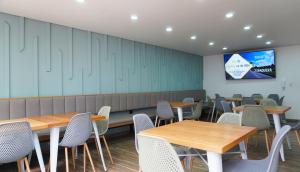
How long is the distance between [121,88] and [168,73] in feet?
7.44

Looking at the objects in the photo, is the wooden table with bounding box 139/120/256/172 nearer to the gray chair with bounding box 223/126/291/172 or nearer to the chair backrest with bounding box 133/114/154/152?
the gray chair with bounding box 223/126/291/172

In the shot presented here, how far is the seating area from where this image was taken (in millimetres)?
1999

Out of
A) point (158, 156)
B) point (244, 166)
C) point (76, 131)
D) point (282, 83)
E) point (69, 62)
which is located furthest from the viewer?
point (282, 83)

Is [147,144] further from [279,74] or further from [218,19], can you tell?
[279,74]

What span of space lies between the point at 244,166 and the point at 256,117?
6.67 ft

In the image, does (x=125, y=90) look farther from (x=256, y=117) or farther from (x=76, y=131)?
(x=256, y=117)

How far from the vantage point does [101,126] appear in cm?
348

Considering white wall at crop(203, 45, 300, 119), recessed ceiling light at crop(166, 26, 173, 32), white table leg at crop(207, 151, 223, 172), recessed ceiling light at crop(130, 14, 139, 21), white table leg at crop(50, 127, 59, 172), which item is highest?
recessed ceiling light at crop(166, 26, 173, 32)

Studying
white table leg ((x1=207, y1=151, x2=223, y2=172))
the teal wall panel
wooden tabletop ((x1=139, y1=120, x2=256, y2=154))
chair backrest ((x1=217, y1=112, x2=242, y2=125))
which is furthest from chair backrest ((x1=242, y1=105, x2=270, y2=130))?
the teal wall panel

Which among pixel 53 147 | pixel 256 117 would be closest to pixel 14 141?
pixel 53 147

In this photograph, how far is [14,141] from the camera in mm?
2006

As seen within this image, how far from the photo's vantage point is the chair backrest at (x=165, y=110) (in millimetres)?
4941

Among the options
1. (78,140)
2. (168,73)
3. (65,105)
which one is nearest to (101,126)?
(78,140)

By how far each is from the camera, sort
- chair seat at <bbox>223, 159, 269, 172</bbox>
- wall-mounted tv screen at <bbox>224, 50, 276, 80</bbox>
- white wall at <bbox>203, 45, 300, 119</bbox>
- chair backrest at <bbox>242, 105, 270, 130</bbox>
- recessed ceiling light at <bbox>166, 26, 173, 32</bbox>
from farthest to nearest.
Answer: wall-mounted tv screen at <bbox>224, 50, 276, 80</bbox> < white wall at <bbox>203, 45, 300, 119</bbox> < recessed ceiling light at <bbox>166, 26, 173, 32</bbox> < chair backrest at <bbox>242, 105, 270, 130</bbox> < chair seat at <bbox>223, 159, 269, 172</bbox>
